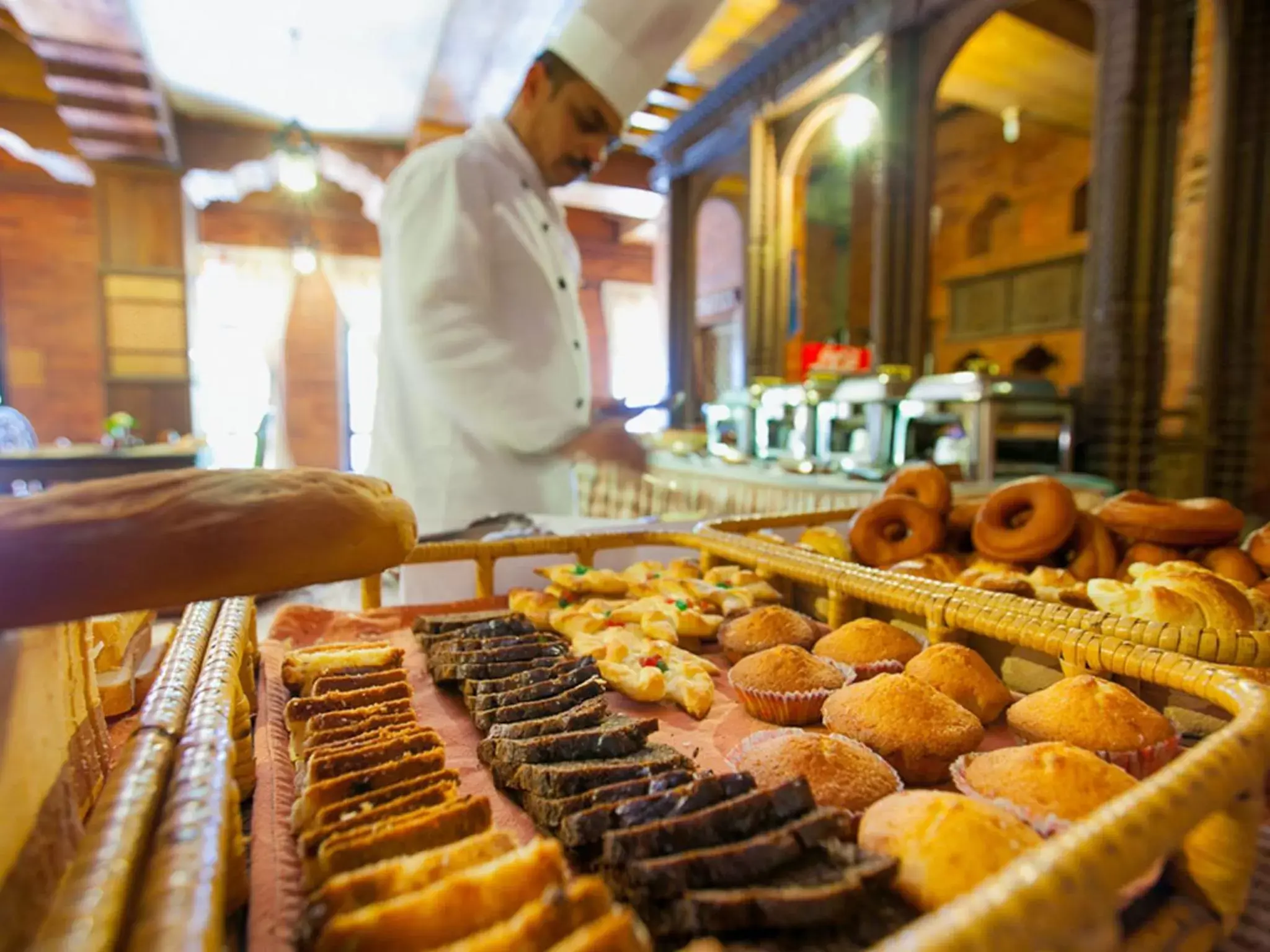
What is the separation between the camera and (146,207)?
25.0 ft

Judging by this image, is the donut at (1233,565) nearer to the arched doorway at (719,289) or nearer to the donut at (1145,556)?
the donut at (1145,556)

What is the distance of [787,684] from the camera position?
3.10ft

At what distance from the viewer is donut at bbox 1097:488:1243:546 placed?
1.25m

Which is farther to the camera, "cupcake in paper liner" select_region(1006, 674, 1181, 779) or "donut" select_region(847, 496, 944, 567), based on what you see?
"donut" select_region(847, 496, 944, 567)

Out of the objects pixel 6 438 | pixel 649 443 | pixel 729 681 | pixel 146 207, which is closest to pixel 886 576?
pixel 729 681

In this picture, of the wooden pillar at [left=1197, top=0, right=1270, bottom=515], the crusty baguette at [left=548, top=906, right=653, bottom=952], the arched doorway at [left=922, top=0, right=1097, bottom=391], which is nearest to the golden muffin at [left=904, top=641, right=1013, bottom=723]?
the crusty baguette at [left=548, top=906, right=653, bottom=952]

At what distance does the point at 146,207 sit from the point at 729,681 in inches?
360

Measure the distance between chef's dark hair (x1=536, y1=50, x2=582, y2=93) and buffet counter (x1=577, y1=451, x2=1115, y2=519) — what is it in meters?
1.42

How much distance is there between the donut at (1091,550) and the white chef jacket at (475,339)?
1.61 meters

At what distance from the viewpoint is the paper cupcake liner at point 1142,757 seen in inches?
29.5

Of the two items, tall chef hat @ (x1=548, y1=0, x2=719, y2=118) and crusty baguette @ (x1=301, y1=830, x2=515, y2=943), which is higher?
tall chef hat @ (x1=548, y1=0, x2=719, y2=118)

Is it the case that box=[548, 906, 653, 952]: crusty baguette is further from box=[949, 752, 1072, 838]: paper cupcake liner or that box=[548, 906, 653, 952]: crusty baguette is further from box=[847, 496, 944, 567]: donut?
box=[847, 496, 944, 567]: donut

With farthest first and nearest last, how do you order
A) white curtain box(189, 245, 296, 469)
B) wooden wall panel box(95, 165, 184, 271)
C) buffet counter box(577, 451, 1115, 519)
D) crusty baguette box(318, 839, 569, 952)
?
white curtain box(189, 245, 296, 469), wooden wall panel box(95, 165, 184, 271), buffet counter box(577, 451, 1115, 519), crusty baguette box(318, 839, 569, 952)

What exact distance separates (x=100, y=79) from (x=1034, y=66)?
7.88m
